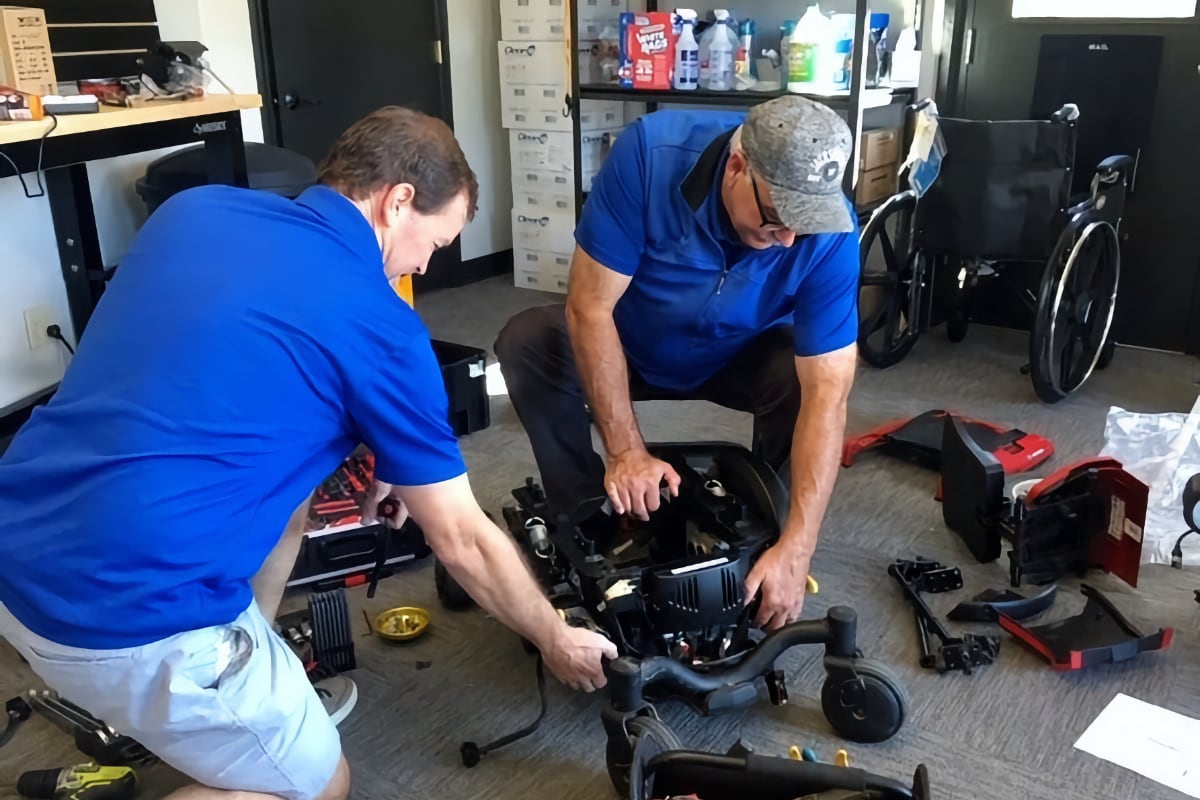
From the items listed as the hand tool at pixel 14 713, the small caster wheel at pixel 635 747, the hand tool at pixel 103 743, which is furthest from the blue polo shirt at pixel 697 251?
the hand tool at pixel 14 713

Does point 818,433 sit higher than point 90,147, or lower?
lower

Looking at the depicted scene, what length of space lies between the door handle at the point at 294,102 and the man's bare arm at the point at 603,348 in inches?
91.7

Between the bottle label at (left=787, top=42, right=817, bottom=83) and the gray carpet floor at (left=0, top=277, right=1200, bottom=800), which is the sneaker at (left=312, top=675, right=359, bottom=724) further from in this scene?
the bottle label at (left=787, top=42, right=817, bottom=83)

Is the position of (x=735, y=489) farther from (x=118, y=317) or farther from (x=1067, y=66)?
(x=1067, y=66)

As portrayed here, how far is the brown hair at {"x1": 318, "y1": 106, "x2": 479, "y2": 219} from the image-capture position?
1.37 m

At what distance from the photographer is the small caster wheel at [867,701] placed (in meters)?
1.62

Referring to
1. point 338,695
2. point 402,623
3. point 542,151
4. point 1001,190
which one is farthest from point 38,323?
→ point 1001,190

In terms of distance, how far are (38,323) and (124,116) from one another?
0.83 m

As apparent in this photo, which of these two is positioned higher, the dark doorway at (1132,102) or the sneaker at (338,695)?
the dark doorway at (1132,102)

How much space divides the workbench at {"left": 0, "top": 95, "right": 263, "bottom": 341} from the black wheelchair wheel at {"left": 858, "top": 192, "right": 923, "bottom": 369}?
183cm

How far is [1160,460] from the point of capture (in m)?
2.41

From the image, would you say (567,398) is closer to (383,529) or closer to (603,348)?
(603,348)

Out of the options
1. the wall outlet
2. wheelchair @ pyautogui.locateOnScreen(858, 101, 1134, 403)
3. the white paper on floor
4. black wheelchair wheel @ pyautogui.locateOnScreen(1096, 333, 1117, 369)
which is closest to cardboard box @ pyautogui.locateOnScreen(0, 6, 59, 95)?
the wall outlet

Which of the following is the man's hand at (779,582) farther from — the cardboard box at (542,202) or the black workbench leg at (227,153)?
the cardboard box at (542,202)
